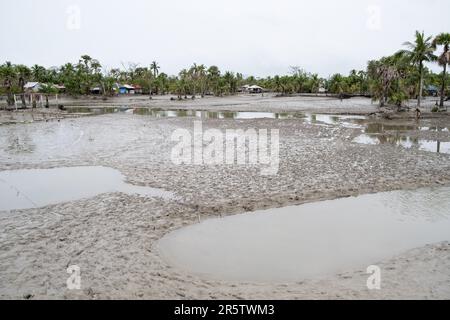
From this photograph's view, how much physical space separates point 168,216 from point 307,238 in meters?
3.94

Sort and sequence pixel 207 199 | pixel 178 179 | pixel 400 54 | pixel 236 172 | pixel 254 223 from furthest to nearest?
pixel 400 54, pixel 236 172, pixel 178 179, pixel 207 199, pixel 254 223

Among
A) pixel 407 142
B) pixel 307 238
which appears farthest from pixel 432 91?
pixel 307 238

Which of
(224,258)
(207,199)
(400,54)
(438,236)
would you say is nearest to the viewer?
(224,258)

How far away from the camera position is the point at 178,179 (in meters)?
14.2

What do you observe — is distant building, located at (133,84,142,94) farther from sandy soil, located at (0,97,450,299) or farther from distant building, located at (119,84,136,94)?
sandy soil, located at (0,97,450,299)

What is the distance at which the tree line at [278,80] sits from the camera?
135 feet

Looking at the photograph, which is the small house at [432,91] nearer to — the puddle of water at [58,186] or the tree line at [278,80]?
the tree line at [278,80]

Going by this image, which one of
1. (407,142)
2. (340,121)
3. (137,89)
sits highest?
(137,89)

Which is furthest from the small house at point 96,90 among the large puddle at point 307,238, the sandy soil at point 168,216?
the large puddle at point 307,238

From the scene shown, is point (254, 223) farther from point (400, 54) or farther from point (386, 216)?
point (400, 54)

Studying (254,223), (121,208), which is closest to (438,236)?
(254,223)

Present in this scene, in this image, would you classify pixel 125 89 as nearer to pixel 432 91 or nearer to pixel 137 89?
pixel 137 89

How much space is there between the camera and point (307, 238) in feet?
30.5

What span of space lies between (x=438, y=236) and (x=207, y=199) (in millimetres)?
6608
